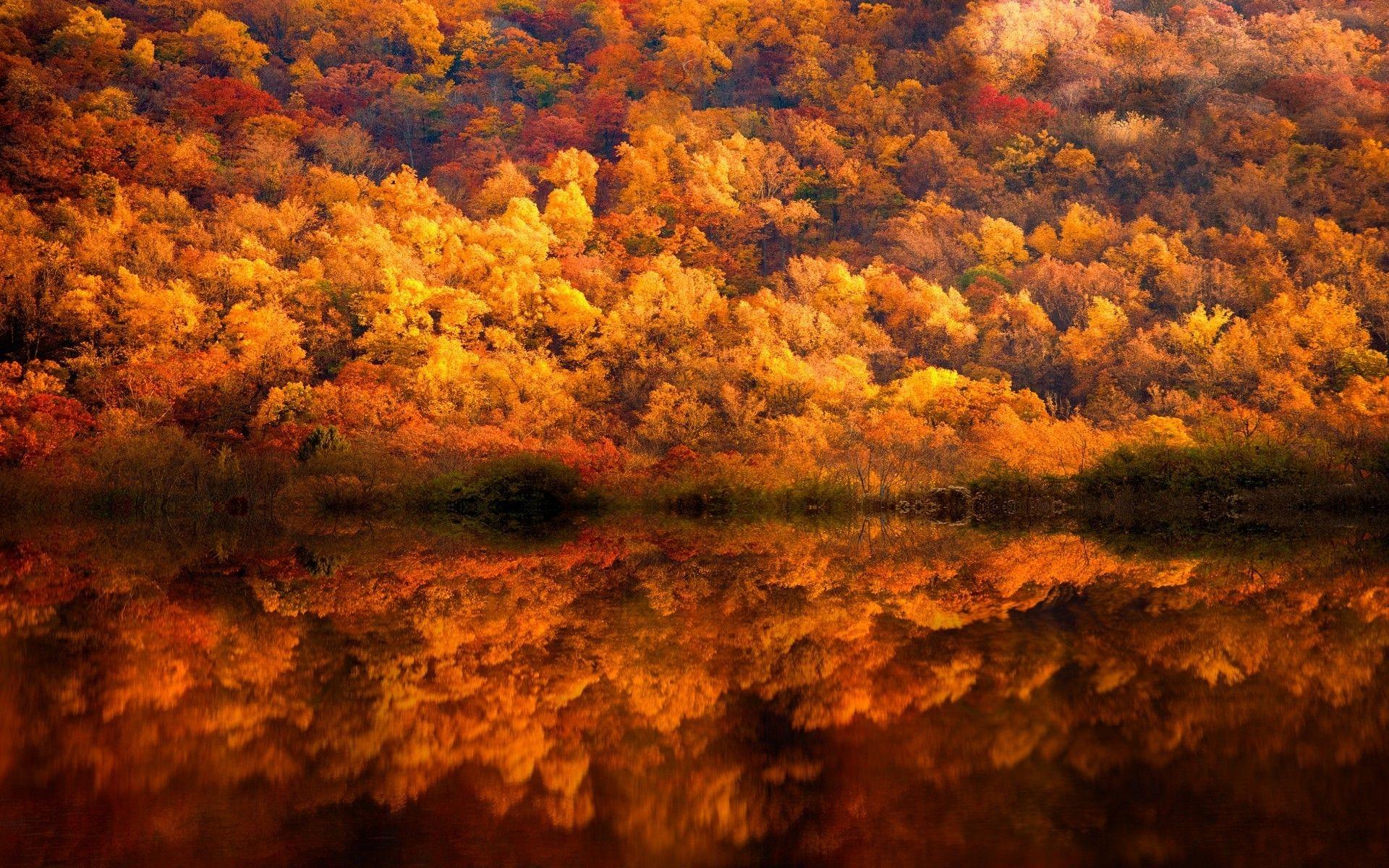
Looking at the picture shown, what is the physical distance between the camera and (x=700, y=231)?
68.5 metres

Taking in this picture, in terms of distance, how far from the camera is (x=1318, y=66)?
2849 inches

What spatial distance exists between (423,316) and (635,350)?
841cm

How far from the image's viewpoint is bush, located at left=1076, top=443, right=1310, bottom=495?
30875 mm

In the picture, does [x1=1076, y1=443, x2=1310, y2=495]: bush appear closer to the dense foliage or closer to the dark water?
the dense foliage

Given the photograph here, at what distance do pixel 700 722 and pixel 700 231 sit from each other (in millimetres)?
61701

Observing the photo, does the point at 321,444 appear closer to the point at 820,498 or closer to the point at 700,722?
the point at 820,498

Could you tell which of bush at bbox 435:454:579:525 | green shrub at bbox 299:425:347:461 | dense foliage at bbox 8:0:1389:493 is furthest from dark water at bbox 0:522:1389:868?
dense foliage at bbox 8:0:1389:493

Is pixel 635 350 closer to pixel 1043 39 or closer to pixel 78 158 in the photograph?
pixel 78 158

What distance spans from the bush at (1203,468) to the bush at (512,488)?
45.3 feet

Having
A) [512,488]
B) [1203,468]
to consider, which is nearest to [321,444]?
[512,488]

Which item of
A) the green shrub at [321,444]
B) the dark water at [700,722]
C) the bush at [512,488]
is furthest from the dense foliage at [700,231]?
the dark water at [700,722]

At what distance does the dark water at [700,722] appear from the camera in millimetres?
5727

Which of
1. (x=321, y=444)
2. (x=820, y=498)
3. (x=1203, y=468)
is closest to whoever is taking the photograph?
(x=1203, y=468)

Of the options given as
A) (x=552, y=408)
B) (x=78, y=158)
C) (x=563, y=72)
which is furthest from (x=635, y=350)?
(x=563, y=72)
